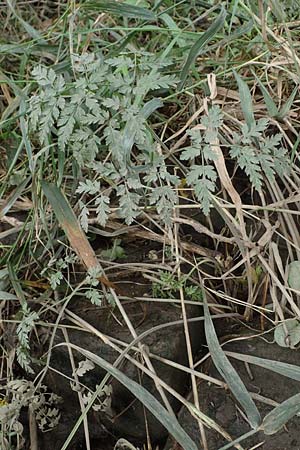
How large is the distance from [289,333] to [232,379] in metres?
0.18

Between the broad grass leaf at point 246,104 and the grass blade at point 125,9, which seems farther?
the grass blade at point 125,9

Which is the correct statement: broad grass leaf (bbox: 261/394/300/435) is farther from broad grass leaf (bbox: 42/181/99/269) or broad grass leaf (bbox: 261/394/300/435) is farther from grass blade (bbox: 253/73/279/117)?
grass blade (bbox: 253/73/279/117)

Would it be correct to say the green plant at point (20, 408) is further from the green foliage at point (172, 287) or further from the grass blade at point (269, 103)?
the grass blade at point (269, 103)

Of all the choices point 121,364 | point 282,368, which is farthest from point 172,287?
point 282,368

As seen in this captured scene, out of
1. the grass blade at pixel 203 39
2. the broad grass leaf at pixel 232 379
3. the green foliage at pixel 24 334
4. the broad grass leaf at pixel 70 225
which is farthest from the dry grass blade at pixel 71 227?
the grass blade at pixel 203 39

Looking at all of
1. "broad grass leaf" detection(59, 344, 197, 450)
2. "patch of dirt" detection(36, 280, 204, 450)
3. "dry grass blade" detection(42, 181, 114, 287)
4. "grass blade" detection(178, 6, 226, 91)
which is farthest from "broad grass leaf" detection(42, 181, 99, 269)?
"grass blade" detection(178, 6, 226, 91)

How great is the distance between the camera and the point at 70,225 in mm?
1253

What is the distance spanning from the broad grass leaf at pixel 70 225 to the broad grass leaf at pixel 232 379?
0.83 ft

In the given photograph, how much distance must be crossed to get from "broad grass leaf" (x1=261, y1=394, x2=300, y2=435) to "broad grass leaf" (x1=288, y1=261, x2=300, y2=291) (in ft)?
0.83

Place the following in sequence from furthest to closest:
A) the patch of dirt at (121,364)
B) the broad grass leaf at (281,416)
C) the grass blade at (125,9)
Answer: the grass blade at (125,9) < the patch of dirt at (121,364) < the broad grass leaf at (281,416)

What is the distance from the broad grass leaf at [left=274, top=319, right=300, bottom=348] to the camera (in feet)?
3.94

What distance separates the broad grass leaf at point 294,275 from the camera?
4.00 feet

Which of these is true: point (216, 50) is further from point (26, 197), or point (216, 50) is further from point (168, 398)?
point (168, 398)

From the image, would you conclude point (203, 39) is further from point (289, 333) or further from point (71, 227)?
point (289, 333)
